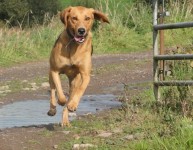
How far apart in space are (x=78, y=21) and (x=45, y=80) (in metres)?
5.15

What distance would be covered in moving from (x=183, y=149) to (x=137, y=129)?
1.47 m

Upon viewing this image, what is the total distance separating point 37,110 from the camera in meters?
8.80

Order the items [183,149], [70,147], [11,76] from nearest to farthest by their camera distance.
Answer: [183,149]
[70,147]
[11,76]

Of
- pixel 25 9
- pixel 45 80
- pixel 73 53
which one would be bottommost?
pixel 25 9

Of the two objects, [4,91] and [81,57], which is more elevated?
[81,57]

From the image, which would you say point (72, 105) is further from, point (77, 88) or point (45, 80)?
point (45, 80)

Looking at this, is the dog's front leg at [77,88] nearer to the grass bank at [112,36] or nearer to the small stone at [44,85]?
the small stone at [44,85]

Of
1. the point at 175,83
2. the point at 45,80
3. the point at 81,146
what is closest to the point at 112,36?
the point at 45,80

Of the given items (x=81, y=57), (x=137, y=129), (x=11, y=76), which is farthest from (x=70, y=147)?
(x=11, y=76)

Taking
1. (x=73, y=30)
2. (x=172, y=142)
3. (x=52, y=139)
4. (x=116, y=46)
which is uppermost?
(x=73, y=30)

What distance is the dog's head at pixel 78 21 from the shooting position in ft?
23.0

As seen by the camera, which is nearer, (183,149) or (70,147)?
(183,149)

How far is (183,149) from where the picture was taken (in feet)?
15.8

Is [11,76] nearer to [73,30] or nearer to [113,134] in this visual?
[73,30]
